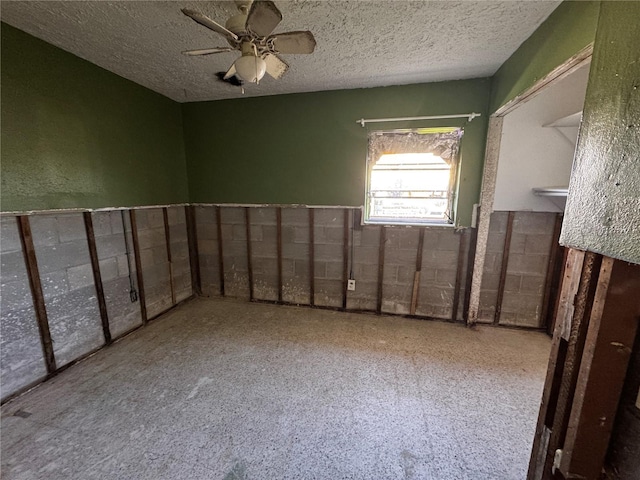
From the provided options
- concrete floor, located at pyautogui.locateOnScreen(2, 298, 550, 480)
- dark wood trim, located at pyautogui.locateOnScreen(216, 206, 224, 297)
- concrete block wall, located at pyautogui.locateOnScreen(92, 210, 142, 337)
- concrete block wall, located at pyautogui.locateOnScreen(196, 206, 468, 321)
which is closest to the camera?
concrete floor, located at pyautogui.locateOnScreen(2, 298, 550, 480)

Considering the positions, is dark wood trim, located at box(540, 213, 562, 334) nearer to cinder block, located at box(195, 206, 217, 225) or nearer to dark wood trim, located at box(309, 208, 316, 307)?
dark wood trim, located at box(309, 208, 316, 307)

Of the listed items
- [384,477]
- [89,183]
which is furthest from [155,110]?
[384,477]

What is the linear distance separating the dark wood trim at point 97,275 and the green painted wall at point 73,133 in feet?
0.54

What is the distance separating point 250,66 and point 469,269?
2.71 m

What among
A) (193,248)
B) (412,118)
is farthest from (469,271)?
(193,248)

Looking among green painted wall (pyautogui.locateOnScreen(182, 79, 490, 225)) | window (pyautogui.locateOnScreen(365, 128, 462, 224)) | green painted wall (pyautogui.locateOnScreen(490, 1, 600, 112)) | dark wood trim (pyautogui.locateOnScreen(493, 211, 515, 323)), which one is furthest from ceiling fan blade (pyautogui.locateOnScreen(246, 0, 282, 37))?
dark wood trim (pyautogui.locateOnScreen(493, 211, 515, 323))

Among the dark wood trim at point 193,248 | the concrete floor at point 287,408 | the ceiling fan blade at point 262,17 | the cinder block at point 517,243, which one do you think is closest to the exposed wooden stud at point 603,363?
the concrete floor at point 287,408

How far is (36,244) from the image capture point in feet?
6.18

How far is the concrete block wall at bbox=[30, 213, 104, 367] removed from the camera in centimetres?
194

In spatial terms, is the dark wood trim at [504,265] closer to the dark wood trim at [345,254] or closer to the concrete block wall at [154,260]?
the dark wood trim at [345,254]

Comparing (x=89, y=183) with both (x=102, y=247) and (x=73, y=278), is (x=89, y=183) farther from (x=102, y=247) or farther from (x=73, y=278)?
(x=73, y=278)

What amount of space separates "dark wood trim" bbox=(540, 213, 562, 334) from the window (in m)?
0.96

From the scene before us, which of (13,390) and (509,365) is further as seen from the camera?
(509,365)

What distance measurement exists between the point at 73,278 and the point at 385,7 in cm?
303
